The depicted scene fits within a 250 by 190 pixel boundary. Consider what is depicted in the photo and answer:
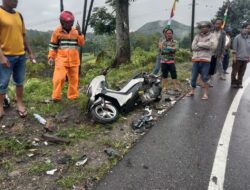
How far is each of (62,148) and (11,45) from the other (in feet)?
6.64

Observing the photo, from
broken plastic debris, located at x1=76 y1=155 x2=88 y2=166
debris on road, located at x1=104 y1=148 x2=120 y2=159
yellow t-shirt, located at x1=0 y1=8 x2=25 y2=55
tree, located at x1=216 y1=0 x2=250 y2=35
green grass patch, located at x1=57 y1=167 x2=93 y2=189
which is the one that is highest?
tree, located at x1=216 y1=0 x2=250 y2=35

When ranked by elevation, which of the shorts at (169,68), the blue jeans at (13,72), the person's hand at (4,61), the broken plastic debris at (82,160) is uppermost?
the person's hand at (4,61)

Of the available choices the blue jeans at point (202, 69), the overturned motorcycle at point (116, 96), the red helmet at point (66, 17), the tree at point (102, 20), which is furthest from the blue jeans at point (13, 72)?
the tree at point (102, 20)

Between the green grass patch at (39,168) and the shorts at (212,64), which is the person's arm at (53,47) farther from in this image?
the shorts at (212,64)

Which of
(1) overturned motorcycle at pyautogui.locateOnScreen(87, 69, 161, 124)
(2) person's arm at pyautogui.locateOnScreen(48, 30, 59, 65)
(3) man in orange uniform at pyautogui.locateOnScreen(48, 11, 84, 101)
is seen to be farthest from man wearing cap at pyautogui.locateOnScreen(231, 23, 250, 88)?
(2) person's arm at pyautogui.locateOnScreen(48, 30, 59, 65)

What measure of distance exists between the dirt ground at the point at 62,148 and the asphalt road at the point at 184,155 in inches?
9.6

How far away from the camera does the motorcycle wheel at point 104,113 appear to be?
572cm

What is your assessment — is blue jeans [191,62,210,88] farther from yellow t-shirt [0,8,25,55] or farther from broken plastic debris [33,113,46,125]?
yellow t-shirt [0,8,25,55]

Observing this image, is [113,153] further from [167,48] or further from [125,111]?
[167,48]

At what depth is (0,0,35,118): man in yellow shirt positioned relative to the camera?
5104 millimetres

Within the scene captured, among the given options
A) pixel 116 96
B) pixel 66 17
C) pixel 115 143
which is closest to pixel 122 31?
pixel 66 17

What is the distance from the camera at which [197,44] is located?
7.59m

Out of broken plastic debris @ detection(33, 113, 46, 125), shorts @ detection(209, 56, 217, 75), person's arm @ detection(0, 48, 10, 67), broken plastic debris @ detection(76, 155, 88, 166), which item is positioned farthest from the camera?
shorts @ detection(209, 56, 217, 75)

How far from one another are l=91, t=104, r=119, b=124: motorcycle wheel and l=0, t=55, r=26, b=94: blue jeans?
1502mm
